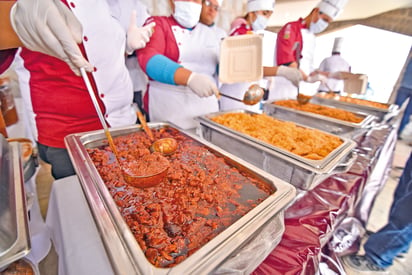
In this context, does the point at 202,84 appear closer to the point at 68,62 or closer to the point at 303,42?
the point at 68,62

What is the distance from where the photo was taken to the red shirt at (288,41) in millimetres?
2141

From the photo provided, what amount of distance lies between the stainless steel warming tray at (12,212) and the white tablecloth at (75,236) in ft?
0.46

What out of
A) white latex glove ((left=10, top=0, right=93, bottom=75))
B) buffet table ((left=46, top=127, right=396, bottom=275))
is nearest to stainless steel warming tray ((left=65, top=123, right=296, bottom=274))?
buffet table ((left=46, top=127, right=396, bottom=275))

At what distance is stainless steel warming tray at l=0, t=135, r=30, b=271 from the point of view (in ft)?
1.23

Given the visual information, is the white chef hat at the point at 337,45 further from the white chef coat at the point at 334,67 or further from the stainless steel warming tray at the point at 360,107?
the stainless steel warming tray at the point at 360,107

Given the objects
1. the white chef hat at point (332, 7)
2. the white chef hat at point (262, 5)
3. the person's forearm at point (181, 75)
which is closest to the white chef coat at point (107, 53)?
the person's forearm at point (181, 75)

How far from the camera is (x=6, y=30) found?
0.79 meters

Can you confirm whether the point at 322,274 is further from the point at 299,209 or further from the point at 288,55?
the point at 288,55

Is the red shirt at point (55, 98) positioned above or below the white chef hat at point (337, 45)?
below

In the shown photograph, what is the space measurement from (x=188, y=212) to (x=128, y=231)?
6.9 inches

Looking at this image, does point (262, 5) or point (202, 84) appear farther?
point (262, 5)

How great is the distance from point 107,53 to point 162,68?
346 millimetres

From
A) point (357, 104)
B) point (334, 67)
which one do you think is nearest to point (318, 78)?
point (334, 67)

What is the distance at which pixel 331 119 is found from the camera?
141 cm
